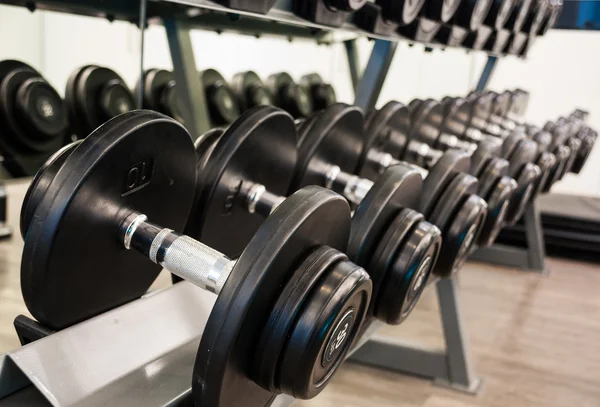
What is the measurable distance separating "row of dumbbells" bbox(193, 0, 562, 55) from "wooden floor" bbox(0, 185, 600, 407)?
88 centimetres

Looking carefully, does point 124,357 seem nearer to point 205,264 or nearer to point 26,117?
point 205,264

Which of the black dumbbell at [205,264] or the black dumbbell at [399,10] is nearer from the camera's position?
the black dumbbell at [205,264]

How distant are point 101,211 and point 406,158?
1110 mm

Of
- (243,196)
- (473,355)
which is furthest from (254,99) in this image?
(243,196)

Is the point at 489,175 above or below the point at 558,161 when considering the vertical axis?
above

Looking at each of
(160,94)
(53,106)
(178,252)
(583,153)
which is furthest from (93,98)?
(583,153)

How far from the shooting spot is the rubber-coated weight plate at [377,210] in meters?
0.75

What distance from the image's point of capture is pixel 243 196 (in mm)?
888

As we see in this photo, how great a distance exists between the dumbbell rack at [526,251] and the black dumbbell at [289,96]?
0.94 metres

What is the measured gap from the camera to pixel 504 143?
1737 mm

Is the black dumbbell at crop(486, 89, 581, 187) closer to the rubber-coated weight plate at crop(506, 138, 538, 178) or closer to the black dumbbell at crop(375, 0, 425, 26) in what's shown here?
the rubber-coated weight plate at crop(506, 138, 538, 178)

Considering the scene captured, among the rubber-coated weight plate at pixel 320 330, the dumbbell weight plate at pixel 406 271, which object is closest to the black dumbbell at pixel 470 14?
the dumbbell weight plate at pixel 406 271

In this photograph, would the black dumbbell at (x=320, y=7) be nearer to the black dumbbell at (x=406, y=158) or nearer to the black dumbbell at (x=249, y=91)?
the black dumbbell at (x=406, y=158)

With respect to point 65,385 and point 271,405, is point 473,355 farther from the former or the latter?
point 65,385
